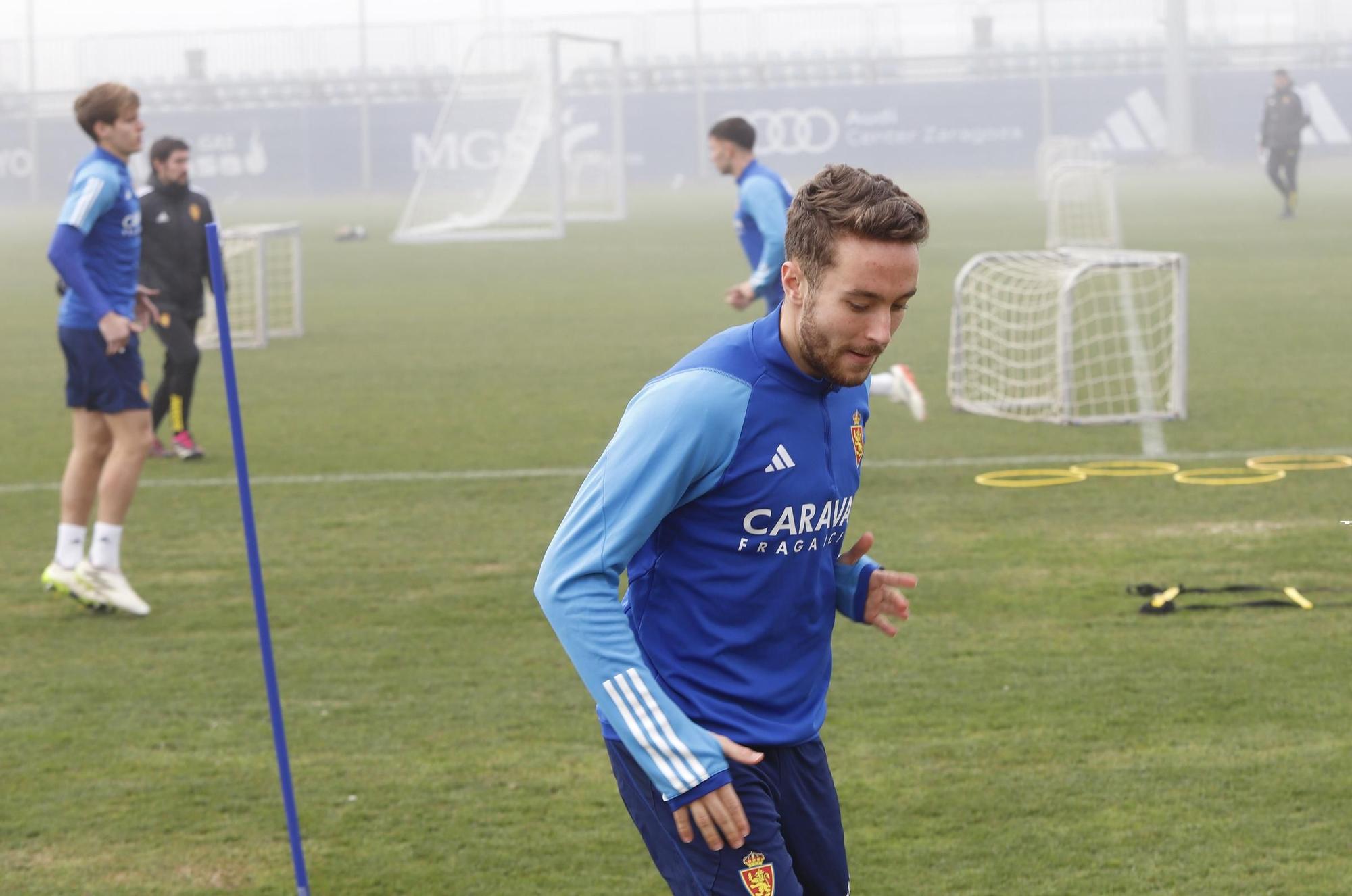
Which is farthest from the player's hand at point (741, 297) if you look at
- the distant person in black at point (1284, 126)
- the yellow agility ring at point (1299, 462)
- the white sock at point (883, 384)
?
the distant person in black at point (1284, 126)

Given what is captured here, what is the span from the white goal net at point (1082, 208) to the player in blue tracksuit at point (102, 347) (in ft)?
58.4

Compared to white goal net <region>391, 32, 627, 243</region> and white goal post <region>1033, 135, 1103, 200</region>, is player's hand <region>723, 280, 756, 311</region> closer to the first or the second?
white goal net <region>391, 32, 627, 243</region>

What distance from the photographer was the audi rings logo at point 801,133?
5194 centimetres

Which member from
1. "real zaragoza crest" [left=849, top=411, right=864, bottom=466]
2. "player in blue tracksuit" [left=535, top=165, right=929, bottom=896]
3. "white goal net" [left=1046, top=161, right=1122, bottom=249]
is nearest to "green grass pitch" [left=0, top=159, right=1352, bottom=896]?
"player in blue tracksuit" [left=535, top=165, right=929, bottom=896]

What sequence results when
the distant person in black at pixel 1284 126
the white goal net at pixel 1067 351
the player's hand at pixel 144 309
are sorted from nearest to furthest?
the player's hand at pixel 144 309
the white goal net at pixel 1067 351
the distant person in black at pixel 1284 126

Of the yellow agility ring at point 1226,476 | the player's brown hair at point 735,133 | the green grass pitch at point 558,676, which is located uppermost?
the player's brown hair at point 735,133

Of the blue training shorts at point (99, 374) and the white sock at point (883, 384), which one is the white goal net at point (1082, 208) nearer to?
the white sock at point (883, 384)

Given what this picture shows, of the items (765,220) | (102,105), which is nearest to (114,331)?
(102,105)

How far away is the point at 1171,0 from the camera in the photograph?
4656 centimetres

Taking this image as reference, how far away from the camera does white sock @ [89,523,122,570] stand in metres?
6.74

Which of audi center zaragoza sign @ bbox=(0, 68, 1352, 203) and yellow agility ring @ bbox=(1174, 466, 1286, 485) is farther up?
audi center zaragoza sign @ bbox=(0, 68, 1352, 203)

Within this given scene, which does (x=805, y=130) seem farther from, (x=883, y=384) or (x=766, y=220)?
(x=766, y=220)

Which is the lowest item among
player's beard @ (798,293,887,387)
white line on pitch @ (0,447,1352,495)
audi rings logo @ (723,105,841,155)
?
white line on pitch @ (0,447,1352,495)

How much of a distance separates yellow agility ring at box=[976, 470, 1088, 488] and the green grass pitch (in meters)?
0.20
